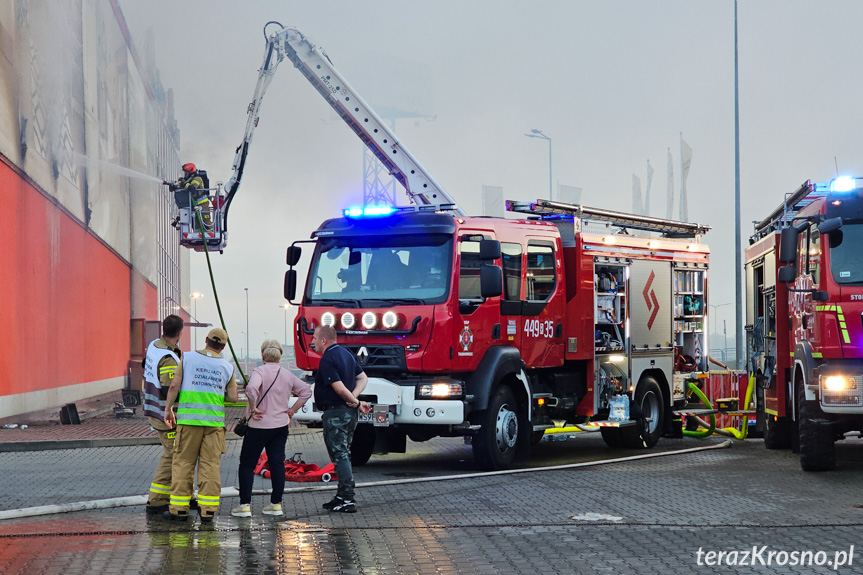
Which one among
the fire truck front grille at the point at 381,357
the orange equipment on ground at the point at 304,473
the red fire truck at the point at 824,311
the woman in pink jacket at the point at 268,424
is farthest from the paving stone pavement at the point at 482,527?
the fire truck front grille at the point at 381,357

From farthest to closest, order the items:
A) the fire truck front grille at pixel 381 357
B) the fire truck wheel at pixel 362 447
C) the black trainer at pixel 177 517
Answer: the fire truck wheel at pixel 362 447
the fire truck front grille at pixel 381 357
the black trainer at pixel 177 517

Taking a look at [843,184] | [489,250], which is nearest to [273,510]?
[489,250]

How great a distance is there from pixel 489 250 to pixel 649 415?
523 cm

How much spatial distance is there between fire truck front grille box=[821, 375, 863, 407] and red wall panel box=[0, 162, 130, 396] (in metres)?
15.6

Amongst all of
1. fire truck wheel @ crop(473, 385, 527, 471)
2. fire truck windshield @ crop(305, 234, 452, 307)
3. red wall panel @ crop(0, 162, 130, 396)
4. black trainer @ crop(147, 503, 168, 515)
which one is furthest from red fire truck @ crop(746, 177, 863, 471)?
red wall panel @ crop(0, 162, 130, 396)

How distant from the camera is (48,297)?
2588cm

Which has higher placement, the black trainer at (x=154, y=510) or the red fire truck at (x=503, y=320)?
the red fire truck at (x=503, y=320)

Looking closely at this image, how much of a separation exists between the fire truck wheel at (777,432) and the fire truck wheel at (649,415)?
1.60 metres

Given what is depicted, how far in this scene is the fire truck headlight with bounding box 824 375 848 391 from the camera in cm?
1216

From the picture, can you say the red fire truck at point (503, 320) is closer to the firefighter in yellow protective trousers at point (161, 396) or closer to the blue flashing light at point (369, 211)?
the blue flashing light at point (369, 211)

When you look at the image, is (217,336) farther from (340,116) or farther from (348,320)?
(340,116)

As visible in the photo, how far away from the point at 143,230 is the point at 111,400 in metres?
16.7

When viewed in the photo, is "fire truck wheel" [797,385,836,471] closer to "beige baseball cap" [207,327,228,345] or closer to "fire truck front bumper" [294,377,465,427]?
"fire truck front bumper" [294,377,465,427]

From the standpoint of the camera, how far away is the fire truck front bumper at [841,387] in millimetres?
12102
